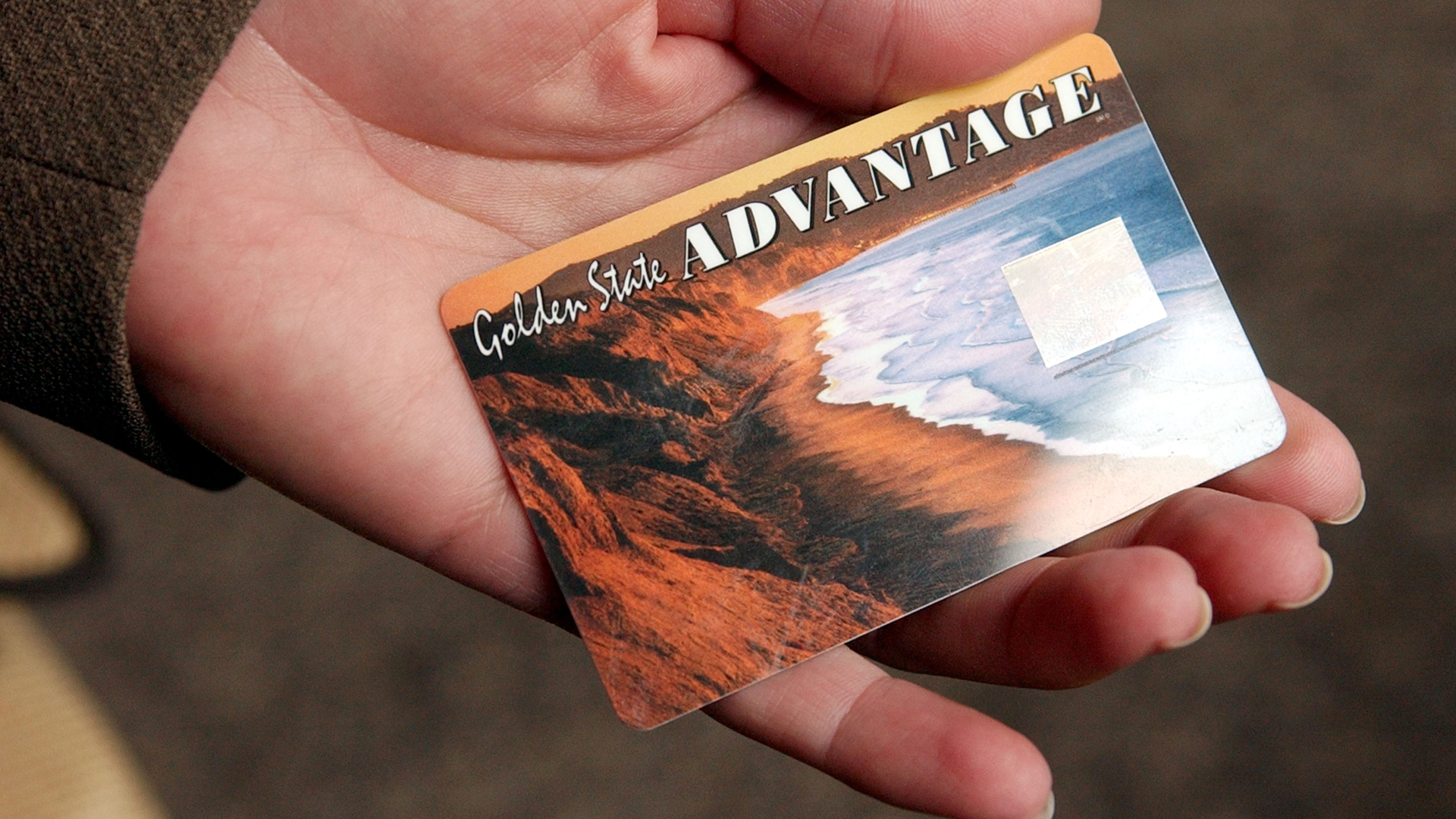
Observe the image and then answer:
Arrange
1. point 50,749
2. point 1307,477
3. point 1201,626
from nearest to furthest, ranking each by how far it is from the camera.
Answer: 1. point 1201,626
2. point 1307,477
3. point 50,749

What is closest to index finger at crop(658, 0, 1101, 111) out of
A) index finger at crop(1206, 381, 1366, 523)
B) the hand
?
the hand

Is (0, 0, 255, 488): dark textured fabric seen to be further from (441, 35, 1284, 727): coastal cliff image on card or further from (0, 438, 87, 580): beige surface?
(0, 438, 87, 580): beige surface

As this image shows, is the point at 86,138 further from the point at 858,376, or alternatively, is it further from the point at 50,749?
the point at 50,749

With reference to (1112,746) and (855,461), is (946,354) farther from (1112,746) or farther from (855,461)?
(1112,746)

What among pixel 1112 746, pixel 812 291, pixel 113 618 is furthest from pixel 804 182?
pixel 113 618

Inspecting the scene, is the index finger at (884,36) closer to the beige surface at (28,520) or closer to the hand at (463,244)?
the hand at (463,244)

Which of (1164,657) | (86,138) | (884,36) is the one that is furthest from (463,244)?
(1164,657)

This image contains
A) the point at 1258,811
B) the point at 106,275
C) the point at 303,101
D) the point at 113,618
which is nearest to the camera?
the point at 106,275
